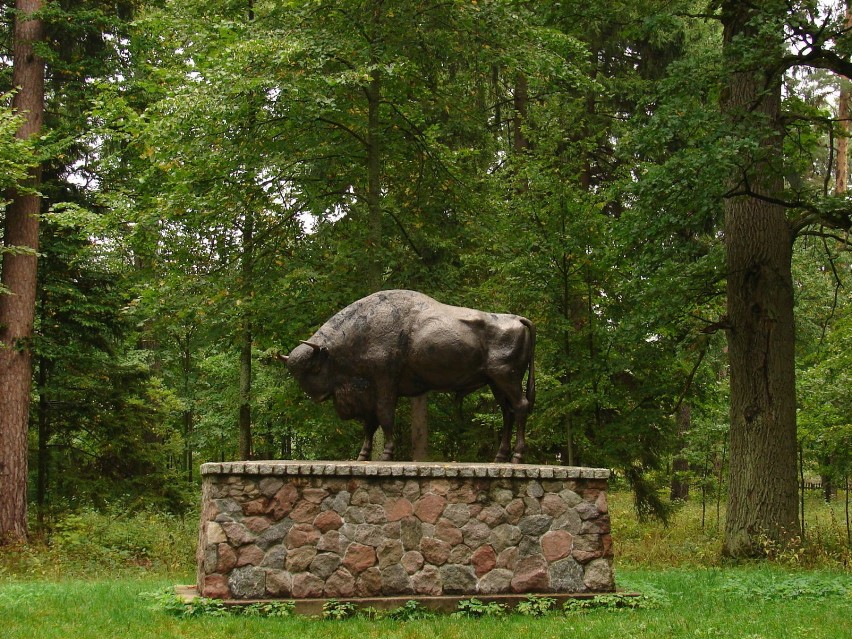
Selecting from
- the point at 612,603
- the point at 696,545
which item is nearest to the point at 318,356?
the point at 612,603

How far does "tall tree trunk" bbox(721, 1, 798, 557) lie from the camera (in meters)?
11.8

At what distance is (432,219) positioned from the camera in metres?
14.3

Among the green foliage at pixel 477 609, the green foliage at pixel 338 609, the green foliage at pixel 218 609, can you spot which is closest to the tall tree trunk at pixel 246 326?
the green foliage at pixel 218 609

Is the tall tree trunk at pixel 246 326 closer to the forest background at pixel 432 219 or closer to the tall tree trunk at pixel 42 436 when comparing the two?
the forest background at pixel 432 219

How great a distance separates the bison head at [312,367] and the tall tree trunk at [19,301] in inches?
275

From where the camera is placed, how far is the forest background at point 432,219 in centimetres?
1177

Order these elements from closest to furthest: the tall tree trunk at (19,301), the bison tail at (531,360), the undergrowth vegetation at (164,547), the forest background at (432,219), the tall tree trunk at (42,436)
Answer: the bison tail at (531,360)
the forest background at (432,219)
the undergrowth vegetation at (164,547)
the tall tree trunk at (19,301)
the tall tree trunk at (42,436)

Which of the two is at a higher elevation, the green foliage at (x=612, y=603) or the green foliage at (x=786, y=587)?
the green foliage at (x=612, y=603)

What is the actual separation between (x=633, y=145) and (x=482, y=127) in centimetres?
390

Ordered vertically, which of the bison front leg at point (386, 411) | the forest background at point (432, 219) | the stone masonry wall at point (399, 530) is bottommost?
the stone masonry wall at point (399, 530)

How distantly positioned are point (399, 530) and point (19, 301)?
936 centimetres

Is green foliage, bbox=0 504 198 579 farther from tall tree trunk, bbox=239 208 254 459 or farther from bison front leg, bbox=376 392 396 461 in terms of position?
bison front leg, bbox=376 392 396 461

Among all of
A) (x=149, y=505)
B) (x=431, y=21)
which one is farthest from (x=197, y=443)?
(x=431, y=21)

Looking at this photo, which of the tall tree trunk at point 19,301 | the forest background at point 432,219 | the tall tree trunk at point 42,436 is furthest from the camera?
the tall tree trunk at point 42,436
